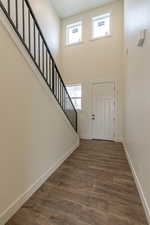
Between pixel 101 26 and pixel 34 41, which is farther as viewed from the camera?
pixel 101 26

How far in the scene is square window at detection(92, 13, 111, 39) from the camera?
4.96 meters

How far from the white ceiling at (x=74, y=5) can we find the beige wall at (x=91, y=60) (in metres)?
0.18

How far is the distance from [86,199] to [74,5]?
6362 mm

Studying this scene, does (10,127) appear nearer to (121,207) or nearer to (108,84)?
(121,207)

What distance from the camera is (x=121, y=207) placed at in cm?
164

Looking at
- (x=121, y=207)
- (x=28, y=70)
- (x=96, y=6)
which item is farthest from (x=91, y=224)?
(x=96, y=6)

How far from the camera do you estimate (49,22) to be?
4.79 m

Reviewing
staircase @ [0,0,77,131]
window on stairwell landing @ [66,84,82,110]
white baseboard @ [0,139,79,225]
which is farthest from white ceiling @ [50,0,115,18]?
white baseboard @ [0,139,79,225]

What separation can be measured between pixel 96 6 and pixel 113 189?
6.26m

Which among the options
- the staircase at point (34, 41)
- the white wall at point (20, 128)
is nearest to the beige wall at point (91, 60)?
the staircase at point (34, 41)

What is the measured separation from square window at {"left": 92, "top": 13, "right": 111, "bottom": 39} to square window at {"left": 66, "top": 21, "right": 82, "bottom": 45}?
2.06 ft

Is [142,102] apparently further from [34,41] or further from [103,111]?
[103,111]

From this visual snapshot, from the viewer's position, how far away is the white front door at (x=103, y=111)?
191 inches

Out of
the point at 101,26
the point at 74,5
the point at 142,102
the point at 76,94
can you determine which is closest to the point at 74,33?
the point at 74,5
